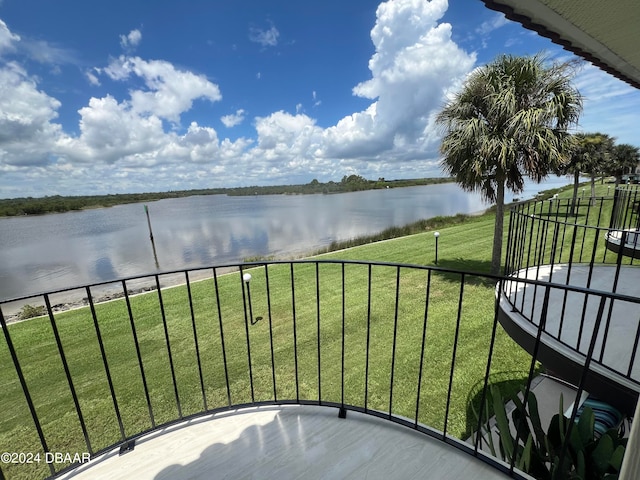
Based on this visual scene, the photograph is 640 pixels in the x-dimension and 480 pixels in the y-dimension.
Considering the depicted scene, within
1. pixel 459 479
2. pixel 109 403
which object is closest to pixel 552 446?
pixel 459 479

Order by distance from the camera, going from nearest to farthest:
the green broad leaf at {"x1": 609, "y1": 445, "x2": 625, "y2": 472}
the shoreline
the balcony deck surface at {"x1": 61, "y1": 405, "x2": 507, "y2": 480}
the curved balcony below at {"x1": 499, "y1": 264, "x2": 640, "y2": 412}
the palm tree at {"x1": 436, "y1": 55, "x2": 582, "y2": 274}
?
the green broad leaf at {"x1": 609, "y1": 445, "x2": 625, "y2": 472} < the balcony deck surface at {"x1": 61, "y1": 405, "x2": 507, "y2": 480} < the curved balcony below at {"x1": 499, "y1": 264, "x2": 640, "y2": 412} < the palm tree at {"x1": 436, "y1": 55, "x2": 582, "y2": 274} < the shoreline

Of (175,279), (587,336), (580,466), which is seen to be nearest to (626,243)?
(587,336)

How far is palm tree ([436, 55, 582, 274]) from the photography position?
600 cm

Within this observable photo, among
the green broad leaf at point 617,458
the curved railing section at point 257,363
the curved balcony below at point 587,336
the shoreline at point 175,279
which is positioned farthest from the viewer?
the shoreline at point 175,279

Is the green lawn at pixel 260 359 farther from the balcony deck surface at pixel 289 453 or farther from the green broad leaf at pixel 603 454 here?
the green broad leaf at pixel 603 454

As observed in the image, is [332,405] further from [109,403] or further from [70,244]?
[70,244]

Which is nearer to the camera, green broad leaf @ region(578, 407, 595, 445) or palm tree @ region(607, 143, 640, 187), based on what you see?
green broad leaf @ region(578, 407, 595, 445)

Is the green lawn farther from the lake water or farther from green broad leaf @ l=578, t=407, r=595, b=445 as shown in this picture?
the lake water

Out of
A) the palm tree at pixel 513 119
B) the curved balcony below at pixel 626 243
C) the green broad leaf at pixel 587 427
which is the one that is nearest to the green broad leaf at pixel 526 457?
the green broad leaf at pixel 587 427

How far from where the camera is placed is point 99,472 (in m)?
1.67

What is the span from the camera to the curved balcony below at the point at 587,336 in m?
1.93

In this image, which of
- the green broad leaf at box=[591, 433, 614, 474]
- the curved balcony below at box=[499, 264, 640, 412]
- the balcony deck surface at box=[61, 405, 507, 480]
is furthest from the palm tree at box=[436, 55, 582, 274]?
the balcony deck surface at box=[61, 405, 507, 480]

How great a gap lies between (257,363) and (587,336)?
3.86 m

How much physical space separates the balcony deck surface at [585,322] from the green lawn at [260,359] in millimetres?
875
